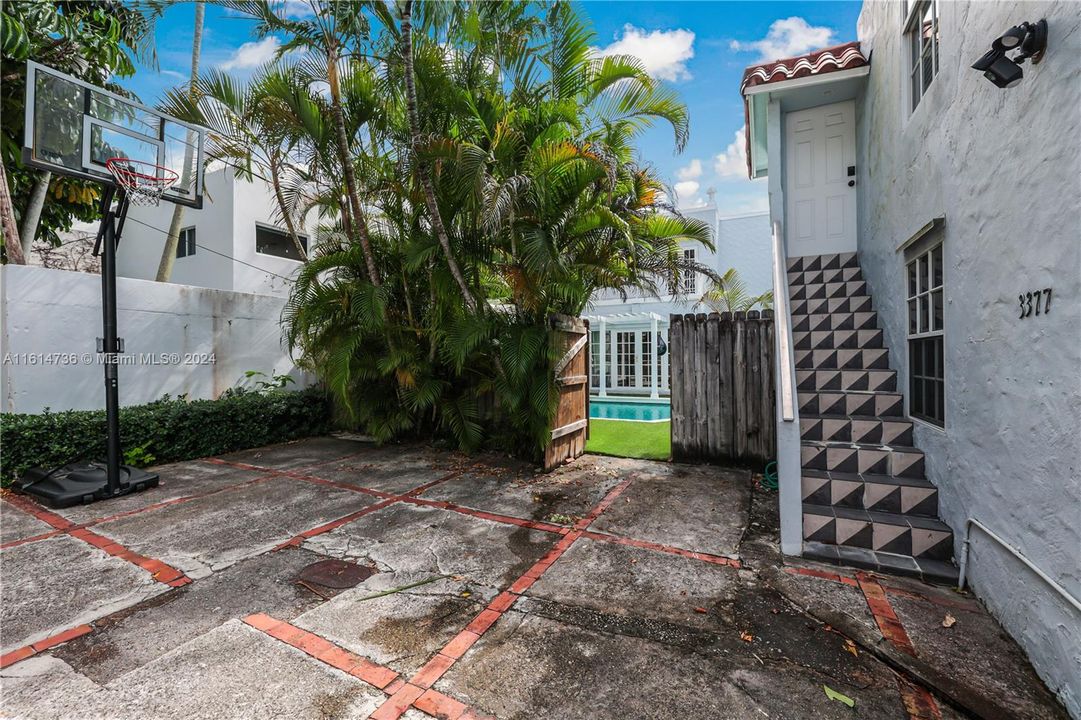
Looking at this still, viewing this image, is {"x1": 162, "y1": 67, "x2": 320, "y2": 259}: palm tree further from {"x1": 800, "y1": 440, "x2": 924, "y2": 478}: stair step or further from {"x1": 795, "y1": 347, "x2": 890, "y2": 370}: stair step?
{"x1": 800, "y1": 440, "x2": 924, "y2": 478}: stair step

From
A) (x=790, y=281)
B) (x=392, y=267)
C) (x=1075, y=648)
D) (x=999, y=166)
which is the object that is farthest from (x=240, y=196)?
(x=1075, y=648)

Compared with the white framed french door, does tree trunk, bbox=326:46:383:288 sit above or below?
above

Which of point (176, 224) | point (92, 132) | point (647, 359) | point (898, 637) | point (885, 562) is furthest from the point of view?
point (647, 359)

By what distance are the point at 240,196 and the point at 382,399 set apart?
8.46 m

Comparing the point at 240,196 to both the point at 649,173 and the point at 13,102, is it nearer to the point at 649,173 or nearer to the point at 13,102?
the point at 13,102

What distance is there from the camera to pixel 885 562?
3.25 metres

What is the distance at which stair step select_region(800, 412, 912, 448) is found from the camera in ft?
13.6

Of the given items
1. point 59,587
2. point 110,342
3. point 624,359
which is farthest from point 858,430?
point 624,359

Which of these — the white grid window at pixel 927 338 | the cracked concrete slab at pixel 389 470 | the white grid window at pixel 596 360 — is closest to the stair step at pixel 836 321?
the white grid window at pixel 927 338

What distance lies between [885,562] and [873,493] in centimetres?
64

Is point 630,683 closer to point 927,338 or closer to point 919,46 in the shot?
point 927,338

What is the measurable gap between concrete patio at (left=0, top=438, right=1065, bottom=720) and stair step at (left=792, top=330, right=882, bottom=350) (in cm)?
200

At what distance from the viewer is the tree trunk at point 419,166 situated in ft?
16.2

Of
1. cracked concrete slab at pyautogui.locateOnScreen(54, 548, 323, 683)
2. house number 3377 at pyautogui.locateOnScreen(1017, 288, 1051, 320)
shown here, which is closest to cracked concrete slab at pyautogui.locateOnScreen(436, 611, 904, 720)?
cracked concrete slab at pyautogui.locateOnScreen(54, 548, 323, 683)
